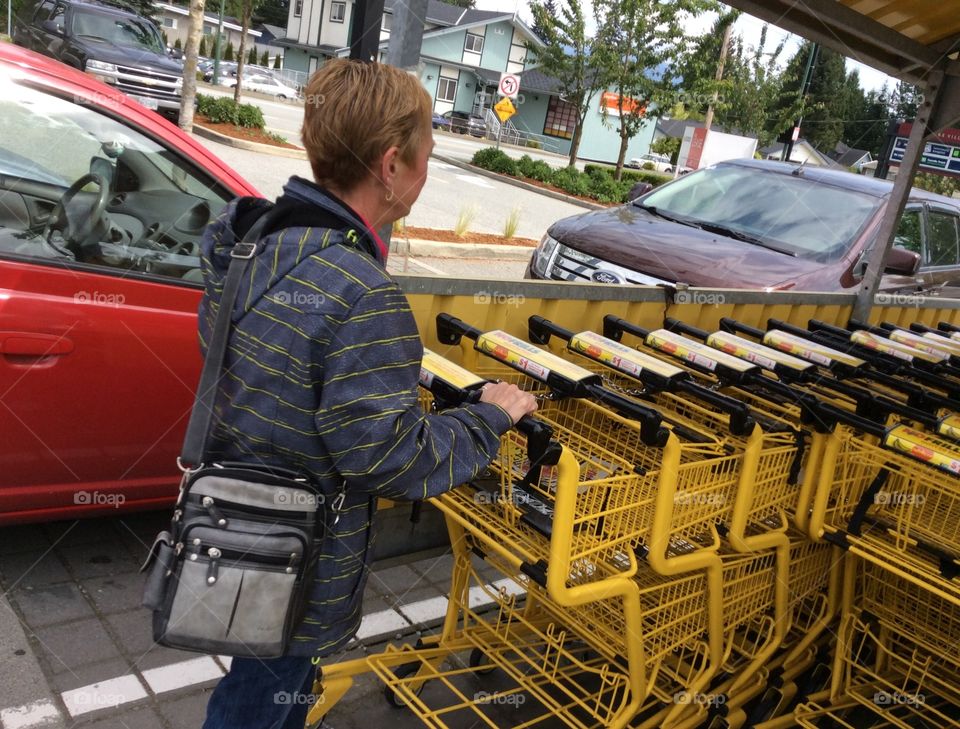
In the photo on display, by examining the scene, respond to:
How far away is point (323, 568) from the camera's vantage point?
1.98 meters

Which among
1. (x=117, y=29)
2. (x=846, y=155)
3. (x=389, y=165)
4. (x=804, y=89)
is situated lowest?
(x=389, y=165)

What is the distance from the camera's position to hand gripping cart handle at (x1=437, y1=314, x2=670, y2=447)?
2375 millimetres

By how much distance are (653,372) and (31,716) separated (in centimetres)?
229

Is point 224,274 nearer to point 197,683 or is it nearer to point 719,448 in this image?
point 719,448

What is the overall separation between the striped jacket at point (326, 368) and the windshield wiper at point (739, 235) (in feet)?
17.2

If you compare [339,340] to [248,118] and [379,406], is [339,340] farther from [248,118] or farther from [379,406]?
[248,118]

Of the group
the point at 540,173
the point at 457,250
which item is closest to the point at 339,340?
the point at 457,250

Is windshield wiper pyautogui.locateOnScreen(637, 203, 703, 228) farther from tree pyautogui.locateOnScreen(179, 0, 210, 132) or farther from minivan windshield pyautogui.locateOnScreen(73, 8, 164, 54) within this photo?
minivan windshield pyautogui.locateOnScreen(73, 8, 164, 54)

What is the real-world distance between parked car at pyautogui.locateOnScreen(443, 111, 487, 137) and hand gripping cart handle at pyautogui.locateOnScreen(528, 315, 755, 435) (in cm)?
4783

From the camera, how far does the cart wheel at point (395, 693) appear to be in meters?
3.07

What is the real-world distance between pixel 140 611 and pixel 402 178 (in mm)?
2336

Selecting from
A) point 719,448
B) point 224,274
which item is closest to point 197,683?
point 224,274

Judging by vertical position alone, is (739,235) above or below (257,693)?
above

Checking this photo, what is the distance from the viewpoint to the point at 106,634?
3217mm
